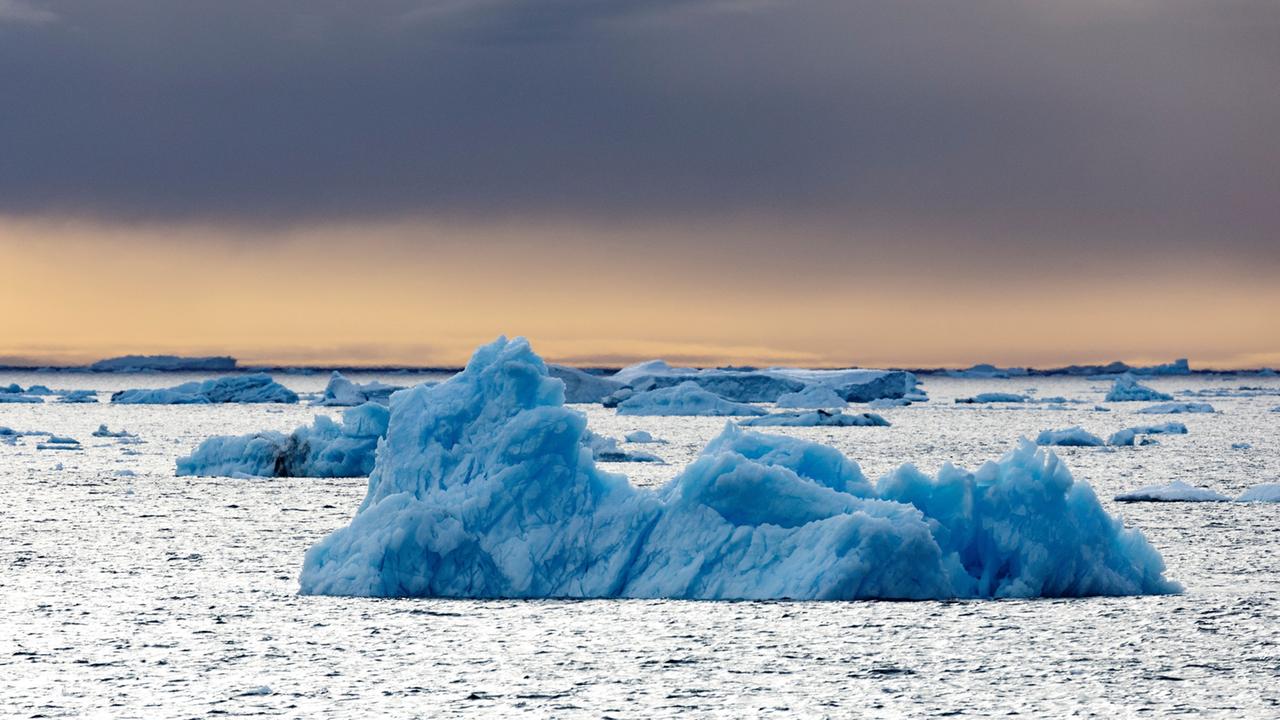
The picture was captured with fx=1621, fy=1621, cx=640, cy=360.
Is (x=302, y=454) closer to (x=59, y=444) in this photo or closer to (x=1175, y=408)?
(x=59, y=444)

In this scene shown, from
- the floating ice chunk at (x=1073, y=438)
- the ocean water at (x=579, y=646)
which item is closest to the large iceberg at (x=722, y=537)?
the ocean water at (x=579, y=646)

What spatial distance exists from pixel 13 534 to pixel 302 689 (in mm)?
7669

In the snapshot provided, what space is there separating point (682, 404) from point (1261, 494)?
29399mm

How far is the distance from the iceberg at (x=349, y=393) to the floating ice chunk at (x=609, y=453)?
23206mm

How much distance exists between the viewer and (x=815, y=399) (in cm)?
4925

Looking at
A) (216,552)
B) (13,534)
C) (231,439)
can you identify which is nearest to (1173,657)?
(216,552)

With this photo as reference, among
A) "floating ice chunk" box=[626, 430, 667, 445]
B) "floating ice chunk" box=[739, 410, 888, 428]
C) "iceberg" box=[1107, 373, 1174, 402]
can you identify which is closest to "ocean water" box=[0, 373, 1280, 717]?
"floating ice chunk" box=[626, 430, 667, 445]

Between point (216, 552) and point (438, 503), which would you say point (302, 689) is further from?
point (216, 552)

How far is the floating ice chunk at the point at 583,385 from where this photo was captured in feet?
182

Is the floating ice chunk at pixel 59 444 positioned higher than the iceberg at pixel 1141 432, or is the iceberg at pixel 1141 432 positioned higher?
the iceberg at pixel 1141 432

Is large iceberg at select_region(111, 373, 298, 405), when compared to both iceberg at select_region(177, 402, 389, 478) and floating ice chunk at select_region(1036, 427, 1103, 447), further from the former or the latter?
iceberg at select_region(177, 402, 389, 478)

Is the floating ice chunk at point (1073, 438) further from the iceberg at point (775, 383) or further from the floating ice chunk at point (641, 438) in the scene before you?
the iceberg at point (775, 383)

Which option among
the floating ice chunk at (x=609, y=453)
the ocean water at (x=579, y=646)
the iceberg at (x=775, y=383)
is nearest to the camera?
the ocean water at (x=579, y=646)

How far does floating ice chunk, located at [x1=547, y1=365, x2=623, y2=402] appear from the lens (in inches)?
2190
